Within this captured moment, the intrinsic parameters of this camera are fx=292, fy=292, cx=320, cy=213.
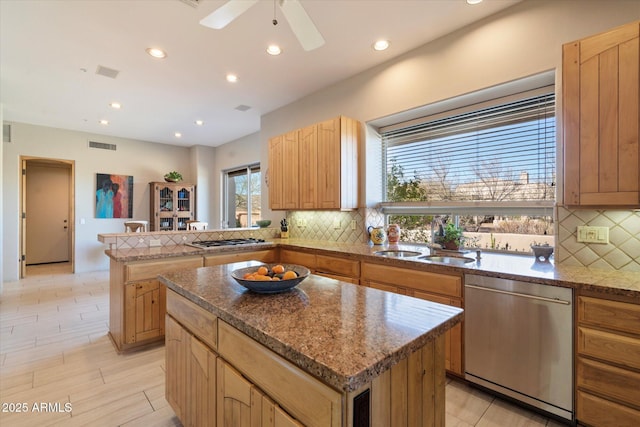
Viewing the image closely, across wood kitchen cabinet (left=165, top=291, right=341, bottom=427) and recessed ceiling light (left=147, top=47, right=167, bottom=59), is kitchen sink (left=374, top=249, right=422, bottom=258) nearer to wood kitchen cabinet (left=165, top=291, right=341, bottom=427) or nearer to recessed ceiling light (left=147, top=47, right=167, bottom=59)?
wood kitchen cabinet (left=165, top=291, right=341, bottom=427)

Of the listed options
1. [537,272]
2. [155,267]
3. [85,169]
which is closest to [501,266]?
[537,272]

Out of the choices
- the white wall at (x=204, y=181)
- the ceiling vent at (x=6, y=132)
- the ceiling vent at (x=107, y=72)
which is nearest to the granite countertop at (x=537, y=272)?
the ceiling vent at (x=107, y=72)

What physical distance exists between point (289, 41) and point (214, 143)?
4.98 meters

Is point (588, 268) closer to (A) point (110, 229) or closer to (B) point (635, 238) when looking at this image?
(B) point (635, 238)

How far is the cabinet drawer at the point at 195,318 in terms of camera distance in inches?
51.3

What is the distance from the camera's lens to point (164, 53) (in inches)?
121

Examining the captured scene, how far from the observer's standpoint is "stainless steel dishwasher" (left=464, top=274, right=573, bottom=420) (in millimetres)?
1751

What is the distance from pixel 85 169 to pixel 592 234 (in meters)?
8.19

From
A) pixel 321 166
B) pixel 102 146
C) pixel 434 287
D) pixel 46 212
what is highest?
pixel 102 146

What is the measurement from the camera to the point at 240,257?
3.47 m

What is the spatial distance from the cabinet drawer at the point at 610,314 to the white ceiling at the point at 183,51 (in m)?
2.31

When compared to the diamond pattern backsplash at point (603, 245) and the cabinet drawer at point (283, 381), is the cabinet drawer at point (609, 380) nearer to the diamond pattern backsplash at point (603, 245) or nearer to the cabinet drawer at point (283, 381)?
the diamond pattern backsplash at point (603, 245)

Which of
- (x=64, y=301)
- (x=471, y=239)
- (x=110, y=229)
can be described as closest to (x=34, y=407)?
(x=64, y=301)

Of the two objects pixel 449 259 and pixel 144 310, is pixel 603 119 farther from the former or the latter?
pixel 144 310
